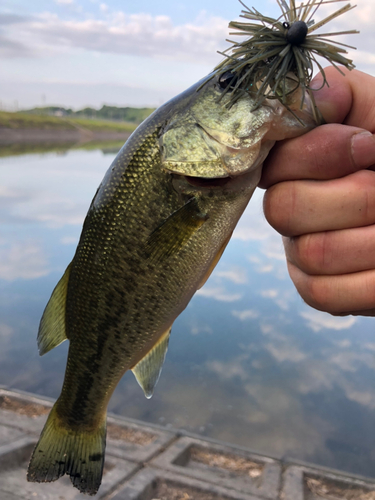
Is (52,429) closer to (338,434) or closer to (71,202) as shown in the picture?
(338,434)

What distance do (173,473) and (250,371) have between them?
7.24ft

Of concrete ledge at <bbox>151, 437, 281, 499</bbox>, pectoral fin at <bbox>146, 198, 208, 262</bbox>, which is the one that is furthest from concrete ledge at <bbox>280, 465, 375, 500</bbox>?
pectoral fin at <bbox>146, 198, 208, 262</bbox>

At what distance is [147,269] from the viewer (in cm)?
177

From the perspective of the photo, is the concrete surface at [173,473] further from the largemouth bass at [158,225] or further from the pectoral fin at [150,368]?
the pectoral fin at [150,368]

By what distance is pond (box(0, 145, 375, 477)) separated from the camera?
4.68 metres

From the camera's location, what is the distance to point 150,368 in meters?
2.15

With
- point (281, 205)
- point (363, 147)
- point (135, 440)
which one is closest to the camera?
point (363, 147)

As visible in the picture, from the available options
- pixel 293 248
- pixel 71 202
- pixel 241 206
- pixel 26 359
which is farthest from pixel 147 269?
pixel 71 202

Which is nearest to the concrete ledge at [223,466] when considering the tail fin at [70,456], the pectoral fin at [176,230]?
the tail fin at [70,456]

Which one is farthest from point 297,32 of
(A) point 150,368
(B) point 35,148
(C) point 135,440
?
(B) point 35,148

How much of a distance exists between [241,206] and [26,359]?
16.5 ft

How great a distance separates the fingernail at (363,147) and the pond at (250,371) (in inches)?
74.5

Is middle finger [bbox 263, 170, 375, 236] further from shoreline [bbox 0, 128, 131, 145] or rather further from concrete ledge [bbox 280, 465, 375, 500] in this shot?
shoreline [bbox 0, 128, 131, 145]

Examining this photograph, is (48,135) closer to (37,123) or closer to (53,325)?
(37,123)
